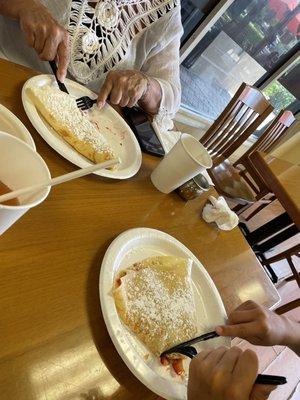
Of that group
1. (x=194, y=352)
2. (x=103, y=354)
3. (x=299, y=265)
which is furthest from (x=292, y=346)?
(x=299, y=265)

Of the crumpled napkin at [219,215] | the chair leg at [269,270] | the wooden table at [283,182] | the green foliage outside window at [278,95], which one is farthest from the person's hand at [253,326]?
the green foliage outside window at [278,95]

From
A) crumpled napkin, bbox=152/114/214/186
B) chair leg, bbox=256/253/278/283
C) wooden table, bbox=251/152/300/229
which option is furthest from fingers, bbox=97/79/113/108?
chair leg, bbox=256/253/278/283

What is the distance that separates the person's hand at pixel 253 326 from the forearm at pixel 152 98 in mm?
707

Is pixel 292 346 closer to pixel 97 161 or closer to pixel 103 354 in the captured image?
pixel 103 354

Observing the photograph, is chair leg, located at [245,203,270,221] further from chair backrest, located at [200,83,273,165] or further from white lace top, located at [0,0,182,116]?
white lace top, located at [0,0,182,116]

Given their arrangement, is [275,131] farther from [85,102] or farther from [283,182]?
[85,102]

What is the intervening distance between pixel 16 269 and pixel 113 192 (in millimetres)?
331

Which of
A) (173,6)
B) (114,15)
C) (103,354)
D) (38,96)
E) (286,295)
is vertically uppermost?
(173,6)

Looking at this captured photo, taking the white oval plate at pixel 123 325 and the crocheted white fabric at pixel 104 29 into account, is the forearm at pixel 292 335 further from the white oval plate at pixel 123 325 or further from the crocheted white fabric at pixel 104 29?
the crocheted white fabric at pixel 104 29

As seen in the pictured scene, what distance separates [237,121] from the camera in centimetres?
242

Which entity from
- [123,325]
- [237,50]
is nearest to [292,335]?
[123,325]

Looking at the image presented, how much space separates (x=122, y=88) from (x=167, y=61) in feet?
1.09

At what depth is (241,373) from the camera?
1.78 ft

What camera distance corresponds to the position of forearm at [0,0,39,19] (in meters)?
0.89
